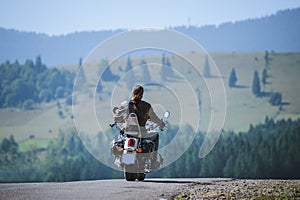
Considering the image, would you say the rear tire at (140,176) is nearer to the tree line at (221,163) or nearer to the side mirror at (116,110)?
the side mirror at (116,110)

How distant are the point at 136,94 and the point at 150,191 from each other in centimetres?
317

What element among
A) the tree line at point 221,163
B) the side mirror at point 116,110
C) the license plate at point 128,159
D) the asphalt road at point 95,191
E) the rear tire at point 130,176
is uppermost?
the side mirror at point 116,110

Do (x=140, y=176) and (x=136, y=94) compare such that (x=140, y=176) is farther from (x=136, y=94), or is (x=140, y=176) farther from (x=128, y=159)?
(x=136, y=94)

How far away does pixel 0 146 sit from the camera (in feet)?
649

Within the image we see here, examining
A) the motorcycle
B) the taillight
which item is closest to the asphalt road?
the motorcycle

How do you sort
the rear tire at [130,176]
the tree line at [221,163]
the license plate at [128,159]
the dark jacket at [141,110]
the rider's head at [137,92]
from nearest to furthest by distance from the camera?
the license plate at [128,159] < the rider's head at [137,92] < the dark jacket at [141,110] < the rear tire at [130,176] < the tree line at [221,163]

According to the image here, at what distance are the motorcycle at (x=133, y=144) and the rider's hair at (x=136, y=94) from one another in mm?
229

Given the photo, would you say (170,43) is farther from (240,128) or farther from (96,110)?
(240,128)

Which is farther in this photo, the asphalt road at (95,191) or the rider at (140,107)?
the rider at (140,107)

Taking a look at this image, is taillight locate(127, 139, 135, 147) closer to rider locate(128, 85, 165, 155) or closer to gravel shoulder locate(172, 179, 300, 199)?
rider locate(128, 85, 165, 155)

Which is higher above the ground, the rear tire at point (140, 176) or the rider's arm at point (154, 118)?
the rider's arm at point (154, 118)

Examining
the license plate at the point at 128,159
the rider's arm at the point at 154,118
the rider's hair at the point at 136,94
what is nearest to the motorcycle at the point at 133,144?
the license plate at the point at 128,159

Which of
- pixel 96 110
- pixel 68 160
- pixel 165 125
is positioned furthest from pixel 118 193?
pixel 68 160

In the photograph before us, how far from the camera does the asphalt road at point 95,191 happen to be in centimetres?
1535
